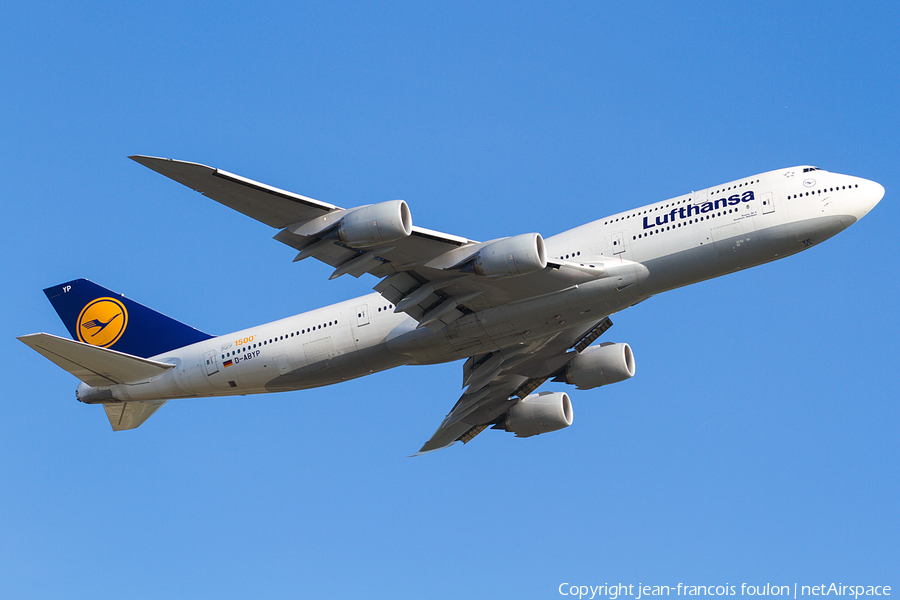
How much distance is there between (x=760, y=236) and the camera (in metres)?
27.6

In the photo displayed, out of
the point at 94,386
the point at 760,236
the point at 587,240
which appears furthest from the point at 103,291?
the point at 760,236

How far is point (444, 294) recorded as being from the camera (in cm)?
2897

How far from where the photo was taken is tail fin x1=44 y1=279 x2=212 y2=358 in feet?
115

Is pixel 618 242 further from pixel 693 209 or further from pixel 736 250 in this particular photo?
pixel 736 250

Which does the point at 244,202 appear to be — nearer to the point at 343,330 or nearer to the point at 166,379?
the point at 343,330

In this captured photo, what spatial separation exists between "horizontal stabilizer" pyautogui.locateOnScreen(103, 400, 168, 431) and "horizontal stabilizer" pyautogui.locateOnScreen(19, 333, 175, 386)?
5.10 ft

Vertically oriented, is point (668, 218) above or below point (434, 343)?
above

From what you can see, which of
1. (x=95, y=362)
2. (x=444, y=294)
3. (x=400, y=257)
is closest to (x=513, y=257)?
(x=444, y=294)

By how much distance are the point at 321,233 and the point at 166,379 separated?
469 inches

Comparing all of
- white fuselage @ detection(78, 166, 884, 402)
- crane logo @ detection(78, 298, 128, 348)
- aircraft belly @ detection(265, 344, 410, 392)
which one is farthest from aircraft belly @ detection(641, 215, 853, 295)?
crane logo @ detection(78, 298, 128, 348)

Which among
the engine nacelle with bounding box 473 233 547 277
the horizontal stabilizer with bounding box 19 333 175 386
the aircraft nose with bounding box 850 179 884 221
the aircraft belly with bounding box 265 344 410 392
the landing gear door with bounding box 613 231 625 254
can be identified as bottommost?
the aircraft belly with bounding box 265 344 410 392

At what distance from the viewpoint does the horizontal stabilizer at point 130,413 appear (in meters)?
35.2

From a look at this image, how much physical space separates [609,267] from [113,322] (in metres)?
20.7

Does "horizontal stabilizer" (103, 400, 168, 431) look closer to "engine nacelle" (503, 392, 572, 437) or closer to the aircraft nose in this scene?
"engine nacelle" (503, 392, 572, 437)
